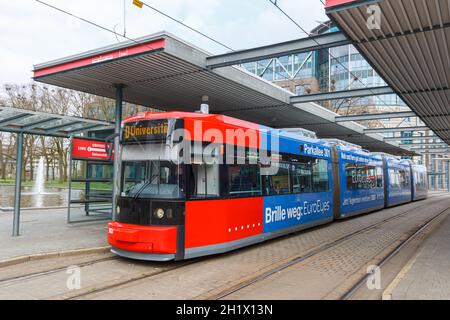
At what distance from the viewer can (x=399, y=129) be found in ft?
72.0

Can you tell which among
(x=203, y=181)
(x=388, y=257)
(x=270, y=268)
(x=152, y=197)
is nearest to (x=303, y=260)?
(x=270, y=268)

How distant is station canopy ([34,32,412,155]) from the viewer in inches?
383

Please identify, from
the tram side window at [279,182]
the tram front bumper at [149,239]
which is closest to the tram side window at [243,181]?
the tram side window at [279,182]

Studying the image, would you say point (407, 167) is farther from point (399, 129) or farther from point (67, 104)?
point (67, 104)

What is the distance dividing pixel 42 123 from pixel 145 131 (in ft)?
13.2

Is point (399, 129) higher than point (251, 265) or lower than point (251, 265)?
higher

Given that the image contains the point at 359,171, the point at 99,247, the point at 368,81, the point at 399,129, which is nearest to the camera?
the point at 99,247

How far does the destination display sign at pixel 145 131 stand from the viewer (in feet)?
25.0

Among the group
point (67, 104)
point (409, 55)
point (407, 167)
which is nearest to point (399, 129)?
point (407, 167)

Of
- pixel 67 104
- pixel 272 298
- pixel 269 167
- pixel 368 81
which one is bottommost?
pixel 272 298

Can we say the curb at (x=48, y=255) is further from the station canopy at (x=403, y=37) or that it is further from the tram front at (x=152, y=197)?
the station canopy at (x=403, y=37)

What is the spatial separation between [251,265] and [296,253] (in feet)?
5.56

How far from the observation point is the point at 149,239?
7270 millimetres
